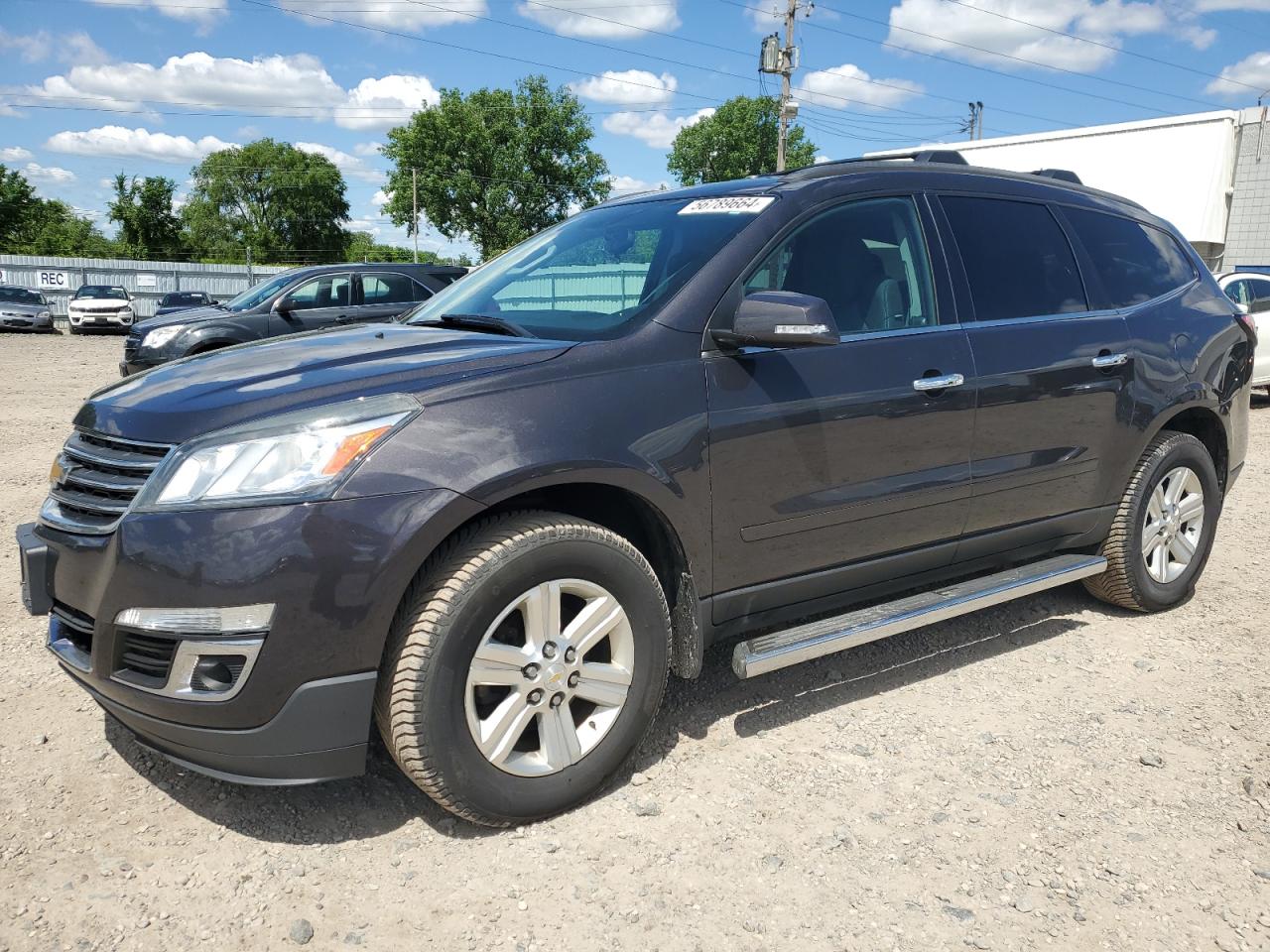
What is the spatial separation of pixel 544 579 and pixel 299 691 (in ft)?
2.11

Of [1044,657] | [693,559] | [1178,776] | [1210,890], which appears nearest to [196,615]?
[693,559]

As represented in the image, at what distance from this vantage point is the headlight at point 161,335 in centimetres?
1093

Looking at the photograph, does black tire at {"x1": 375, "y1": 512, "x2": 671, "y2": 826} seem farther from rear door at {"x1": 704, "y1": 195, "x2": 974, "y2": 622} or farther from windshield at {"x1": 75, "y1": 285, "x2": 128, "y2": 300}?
windshield at {"x1": 75, "y1": 285, "x2": 128, "y2": 300}

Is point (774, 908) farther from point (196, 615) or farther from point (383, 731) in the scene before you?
point (196, 615)

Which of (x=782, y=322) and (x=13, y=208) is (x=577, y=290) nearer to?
(x=782, y=322)

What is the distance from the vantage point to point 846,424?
3.06 m

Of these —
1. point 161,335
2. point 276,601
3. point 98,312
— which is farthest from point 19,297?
point 276,601

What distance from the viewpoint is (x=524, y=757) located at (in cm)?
259

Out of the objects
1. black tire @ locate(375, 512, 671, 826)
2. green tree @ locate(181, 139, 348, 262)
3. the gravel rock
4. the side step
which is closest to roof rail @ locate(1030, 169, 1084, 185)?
the side step

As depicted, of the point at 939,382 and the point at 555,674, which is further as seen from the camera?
the point at 939,382

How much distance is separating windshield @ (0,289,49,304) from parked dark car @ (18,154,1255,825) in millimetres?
27367

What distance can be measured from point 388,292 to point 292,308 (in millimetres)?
1122

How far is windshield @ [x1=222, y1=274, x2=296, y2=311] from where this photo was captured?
1131cm

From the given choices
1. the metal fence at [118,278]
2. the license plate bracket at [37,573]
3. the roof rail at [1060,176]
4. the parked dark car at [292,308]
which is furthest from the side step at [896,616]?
the metal fence at [118,278]
